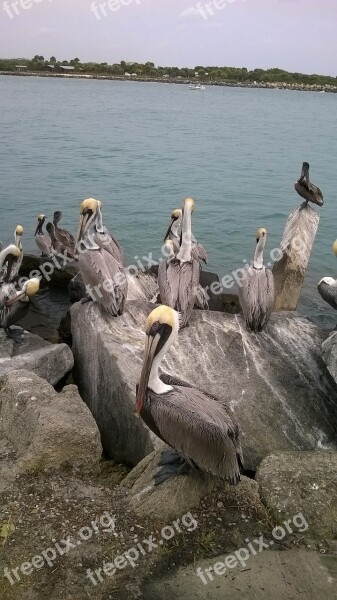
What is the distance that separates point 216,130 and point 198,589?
34.4 metres

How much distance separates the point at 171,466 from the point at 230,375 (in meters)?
1.92

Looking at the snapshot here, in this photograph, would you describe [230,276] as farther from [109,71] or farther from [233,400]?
[109,71]

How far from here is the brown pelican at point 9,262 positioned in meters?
8.93

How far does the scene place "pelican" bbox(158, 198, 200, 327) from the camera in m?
6.92

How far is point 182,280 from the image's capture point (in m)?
7.27

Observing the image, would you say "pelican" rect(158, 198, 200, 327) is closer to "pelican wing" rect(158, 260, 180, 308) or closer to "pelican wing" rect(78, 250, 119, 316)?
"pelican wing" rect(158, 260, 180, 308)

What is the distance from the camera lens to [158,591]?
3.52 meters

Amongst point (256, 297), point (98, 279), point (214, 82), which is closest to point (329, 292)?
point (256, 297)

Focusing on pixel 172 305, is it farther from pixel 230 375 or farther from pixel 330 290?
pixel 330 290

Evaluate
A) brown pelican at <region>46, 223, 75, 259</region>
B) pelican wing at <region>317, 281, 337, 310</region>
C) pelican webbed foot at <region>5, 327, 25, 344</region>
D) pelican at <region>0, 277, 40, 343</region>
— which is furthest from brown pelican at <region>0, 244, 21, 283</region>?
pelican wing at <region>317, 281, 337, 310</region>

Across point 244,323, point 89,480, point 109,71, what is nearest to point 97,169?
Answer: point 244,323

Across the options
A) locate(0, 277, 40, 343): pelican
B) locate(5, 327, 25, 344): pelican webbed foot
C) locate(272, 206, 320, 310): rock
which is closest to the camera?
Result: locate(5, 327, 25, 344): pelican webbed foot

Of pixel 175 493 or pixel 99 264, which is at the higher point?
pixel 99 264
